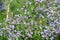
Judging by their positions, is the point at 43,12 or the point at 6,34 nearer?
the point at 6,34

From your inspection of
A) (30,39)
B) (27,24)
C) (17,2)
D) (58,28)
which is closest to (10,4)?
(17,2)

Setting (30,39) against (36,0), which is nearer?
(30,39)

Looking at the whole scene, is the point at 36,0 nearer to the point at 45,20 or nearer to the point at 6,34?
the point at 45,20

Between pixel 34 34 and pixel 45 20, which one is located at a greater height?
pixel 45 20

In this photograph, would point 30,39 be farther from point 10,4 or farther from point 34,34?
point 10,4

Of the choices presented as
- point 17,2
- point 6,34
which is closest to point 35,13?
point 17,2

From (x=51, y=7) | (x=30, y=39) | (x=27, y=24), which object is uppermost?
(x=51, y=7)
